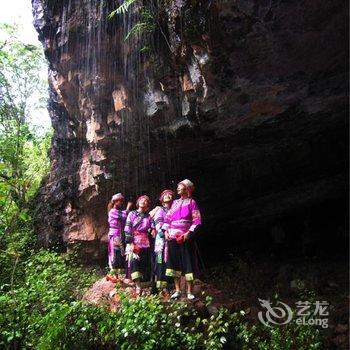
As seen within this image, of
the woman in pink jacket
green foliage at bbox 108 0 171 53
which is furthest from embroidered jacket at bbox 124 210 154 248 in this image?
green foliage at bbox 108 0 171 53

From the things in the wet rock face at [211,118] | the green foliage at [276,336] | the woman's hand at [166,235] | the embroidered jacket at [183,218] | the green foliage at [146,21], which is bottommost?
the green foliage at [276,336]

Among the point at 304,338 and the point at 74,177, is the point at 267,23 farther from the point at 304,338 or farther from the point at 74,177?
the point at 74,177

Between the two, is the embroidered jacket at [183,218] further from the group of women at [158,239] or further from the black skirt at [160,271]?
the black skirt at [160,271]

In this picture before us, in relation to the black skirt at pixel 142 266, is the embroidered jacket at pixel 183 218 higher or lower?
higher

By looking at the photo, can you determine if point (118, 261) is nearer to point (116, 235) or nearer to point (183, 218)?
point (116, 235)

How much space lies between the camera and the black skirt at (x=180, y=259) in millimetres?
6582

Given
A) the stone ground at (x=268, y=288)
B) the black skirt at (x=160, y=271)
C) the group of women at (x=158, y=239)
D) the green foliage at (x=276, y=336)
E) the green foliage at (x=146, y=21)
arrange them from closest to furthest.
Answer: the green foliage at (x=276, y=336)
the stone ground at (x=268, y=288)
the green foliage at (x=146, y=21)
the group of women at (x=158, y=239)
the black skirt at (x=160, y=271)

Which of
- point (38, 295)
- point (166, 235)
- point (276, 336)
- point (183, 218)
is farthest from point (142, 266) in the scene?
point (276, 336)

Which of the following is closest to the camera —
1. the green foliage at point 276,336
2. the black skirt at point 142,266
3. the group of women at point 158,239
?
the green foliage at point 276,336

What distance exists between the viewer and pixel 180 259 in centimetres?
670

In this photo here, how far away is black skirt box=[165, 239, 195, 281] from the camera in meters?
6.58

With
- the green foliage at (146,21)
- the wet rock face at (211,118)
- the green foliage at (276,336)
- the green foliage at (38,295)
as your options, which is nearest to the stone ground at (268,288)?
the green foliage at (276,336)

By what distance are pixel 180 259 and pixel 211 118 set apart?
246 centimetres

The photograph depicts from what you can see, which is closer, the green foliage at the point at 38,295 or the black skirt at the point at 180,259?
the black skirt at the point at 180,259
